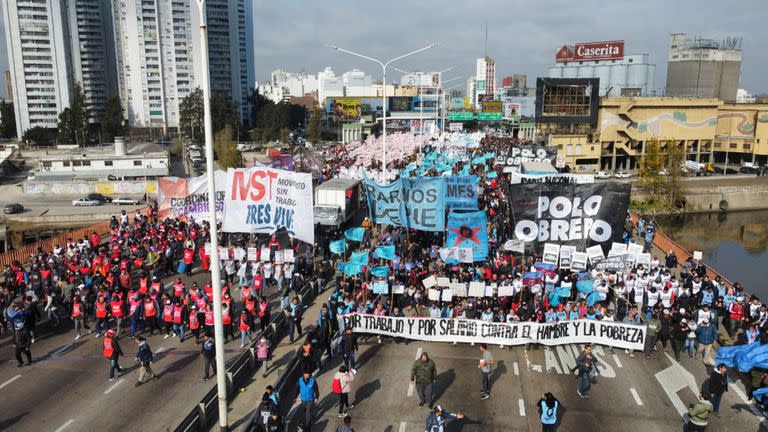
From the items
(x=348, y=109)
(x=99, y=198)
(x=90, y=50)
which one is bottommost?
(x=99, y=198)

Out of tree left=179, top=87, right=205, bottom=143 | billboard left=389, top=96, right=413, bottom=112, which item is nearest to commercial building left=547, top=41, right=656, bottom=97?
billboard left=389, top=96, right=413, bottom=112

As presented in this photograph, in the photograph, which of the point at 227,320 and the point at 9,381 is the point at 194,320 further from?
the point at 9,381

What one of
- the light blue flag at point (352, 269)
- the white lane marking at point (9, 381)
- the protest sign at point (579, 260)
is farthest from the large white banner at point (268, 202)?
the protest sign at point (579, 260)

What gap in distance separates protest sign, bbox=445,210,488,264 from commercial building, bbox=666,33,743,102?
131 meters

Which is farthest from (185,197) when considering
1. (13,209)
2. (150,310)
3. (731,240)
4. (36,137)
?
(36,137)

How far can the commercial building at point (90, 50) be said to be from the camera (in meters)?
134

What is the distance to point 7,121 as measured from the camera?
121750 mm

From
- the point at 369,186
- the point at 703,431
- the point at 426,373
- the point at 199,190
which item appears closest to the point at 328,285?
the point at 369,186

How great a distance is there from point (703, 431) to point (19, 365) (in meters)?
16.6

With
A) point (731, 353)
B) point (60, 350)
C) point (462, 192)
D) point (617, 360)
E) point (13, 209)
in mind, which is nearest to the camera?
point (731, 353)

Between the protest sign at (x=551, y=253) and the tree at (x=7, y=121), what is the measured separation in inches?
5275

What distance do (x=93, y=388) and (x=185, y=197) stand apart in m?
13.4

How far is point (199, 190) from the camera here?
26109 mm

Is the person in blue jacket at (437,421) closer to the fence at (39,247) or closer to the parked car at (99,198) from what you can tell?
the fence at (39,247)
